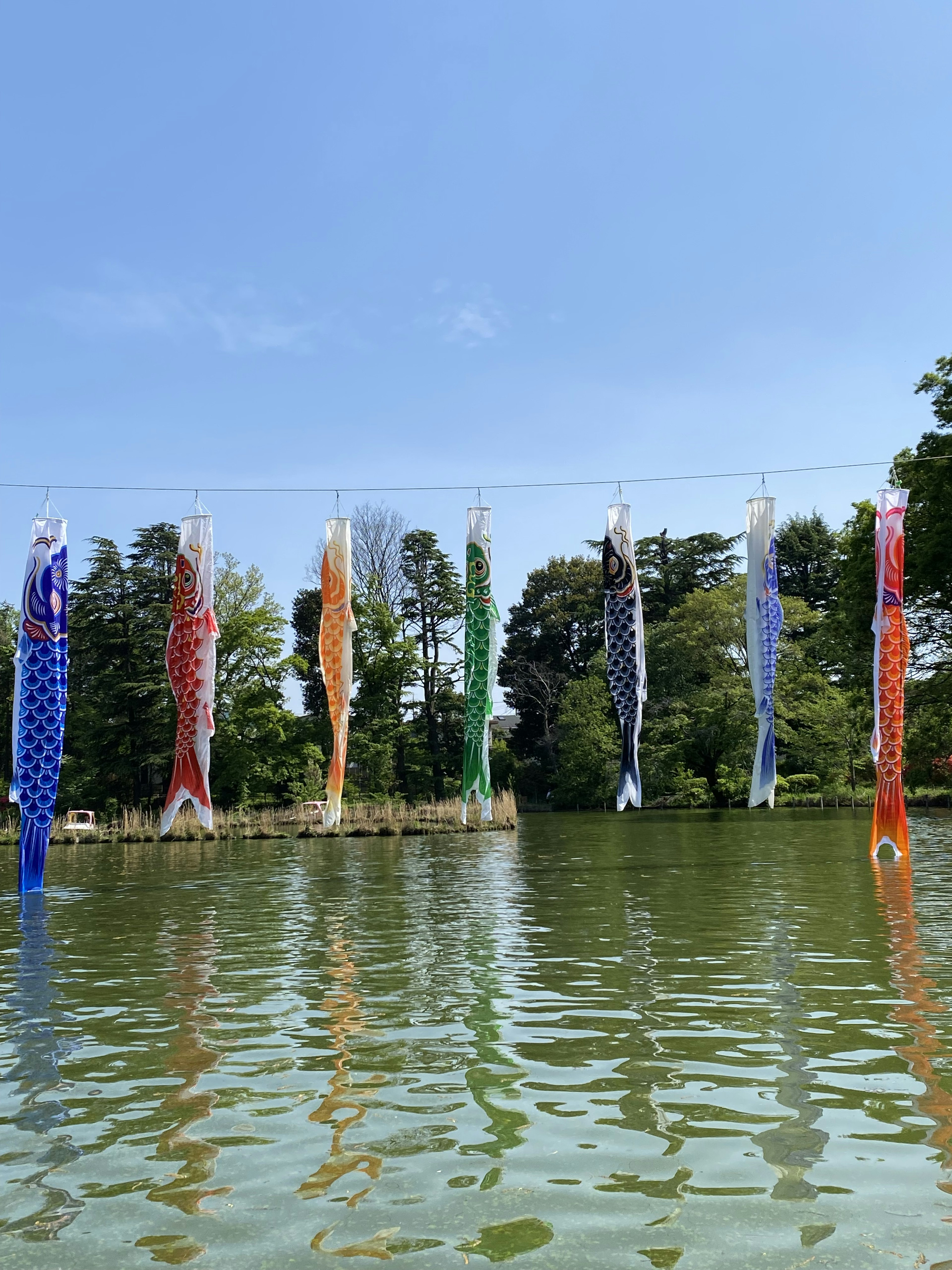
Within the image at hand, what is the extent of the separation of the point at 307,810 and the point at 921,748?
17.4 meters

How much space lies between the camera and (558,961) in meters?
8.34

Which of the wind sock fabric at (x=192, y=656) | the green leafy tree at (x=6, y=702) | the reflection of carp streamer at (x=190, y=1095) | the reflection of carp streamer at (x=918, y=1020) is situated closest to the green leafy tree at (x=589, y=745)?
the green leafy tree at (x=6, y=702)

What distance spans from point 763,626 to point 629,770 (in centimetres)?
279

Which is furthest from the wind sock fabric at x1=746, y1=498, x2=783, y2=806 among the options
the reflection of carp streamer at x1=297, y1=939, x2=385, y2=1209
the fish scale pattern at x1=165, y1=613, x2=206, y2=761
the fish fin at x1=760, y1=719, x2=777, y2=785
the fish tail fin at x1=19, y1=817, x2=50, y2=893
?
the fish tail fin at x1=19, y1=817, x2=50, y2=893

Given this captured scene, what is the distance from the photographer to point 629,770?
15.4 meters

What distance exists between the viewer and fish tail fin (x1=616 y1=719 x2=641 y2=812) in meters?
15.3

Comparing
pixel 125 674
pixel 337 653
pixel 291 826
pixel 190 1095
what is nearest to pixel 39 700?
pixel 337 653

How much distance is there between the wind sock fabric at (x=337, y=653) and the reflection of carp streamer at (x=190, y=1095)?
328 inches

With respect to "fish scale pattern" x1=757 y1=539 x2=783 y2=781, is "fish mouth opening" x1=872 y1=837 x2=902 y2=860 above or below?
below

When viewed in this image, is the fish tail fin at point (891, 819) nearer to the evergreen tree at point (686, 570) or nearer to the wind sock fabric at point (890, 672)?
the wind sock fabric at point (890, 672)

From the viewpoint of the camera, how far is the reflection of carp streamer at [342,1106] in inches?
152

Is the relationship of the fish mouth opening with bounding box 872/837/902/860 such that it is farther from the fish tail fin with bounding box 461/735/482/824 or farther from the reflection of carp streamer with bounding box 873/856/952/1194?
the fish tail fin with bounding box 461/735/482/824

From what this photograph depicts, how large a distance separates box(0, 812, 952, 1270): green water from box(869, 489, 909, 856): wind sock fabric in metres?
3.75

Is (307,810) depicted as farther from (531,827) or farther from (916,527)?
(916,527)
